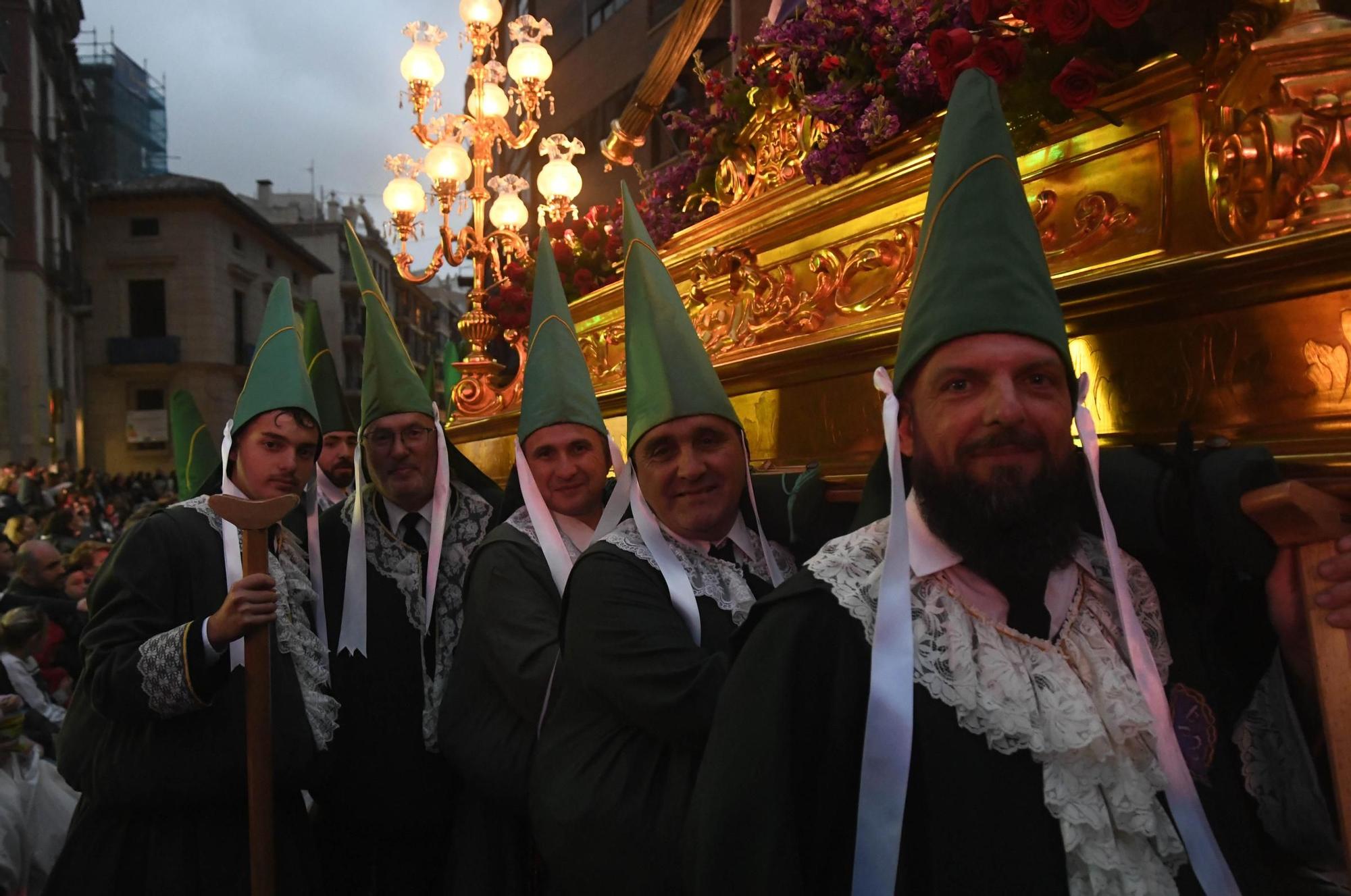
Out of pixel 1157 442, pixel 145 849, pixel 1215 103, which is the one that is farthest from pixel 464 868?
pixel 1215 103

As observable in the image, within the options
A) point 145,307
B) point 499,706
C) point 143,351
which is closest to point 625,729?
point 499,706

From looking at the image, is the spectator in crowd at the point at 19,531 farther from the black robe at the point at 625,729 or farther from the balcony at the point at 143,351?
the balcony at the point at 143,351

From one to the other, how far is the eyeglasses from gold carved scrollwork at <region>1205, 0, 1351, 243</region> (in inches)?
100

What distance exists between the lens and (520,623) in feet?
8.39

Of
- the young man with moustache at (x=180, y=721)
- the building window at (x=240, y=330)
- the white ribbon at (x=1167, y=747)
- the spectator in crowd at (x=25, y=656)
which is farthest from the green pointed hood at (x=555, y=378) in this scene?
the building window at (x=240, y=330)

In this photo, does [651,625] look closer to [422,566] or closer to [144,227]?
[422,566]

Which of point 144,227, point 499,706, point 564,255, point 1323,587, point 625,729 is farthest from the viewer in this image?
point 144,227

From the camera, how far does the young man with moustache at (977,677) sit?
139 centimetres

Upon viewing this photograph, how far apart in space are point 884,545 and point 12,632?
153 inches

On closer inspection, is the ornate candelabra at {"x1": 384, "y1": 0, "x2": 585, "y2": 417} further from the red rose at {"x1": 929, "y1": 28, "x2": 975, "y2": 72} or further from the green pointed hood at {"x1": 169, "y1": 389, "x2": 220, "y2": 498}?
the red rose at {"x1": 929, "y1": 28, "x2": 975, "y2": 72}

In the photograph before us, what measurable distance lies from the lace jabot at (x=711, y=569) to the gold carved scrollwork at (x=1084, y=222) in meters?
0.96

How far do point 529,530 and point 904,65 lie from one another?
168 cm

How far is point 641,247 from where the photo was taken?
8.76ft

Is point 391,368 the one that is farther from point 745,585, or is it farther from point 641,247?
point 745,585
